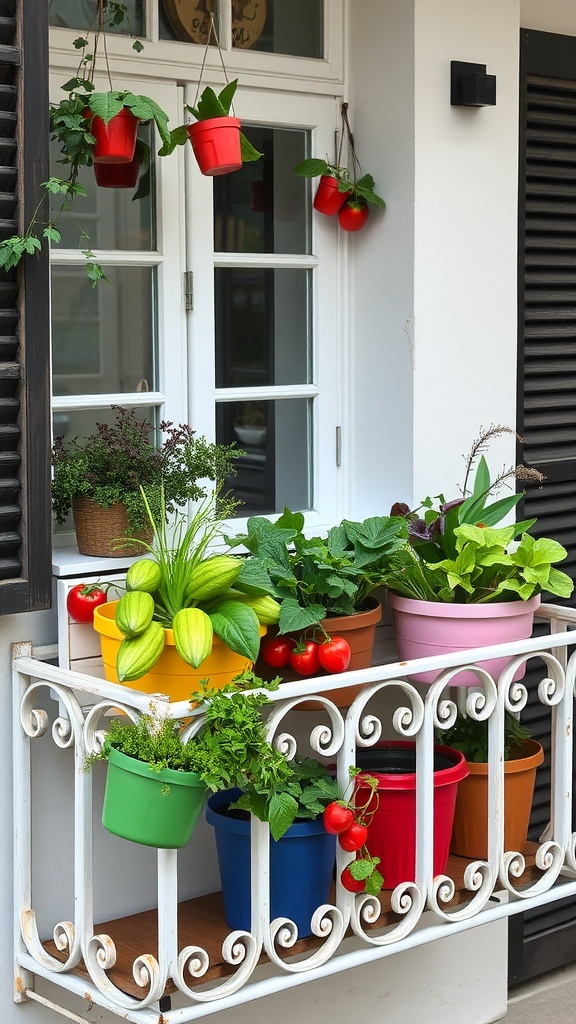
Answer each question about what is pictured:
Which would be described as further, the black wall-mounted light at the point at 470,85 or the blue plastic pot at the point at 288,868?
the black wall-mounted light at the point at 470,85

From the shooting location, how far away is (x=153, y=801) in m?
2.25

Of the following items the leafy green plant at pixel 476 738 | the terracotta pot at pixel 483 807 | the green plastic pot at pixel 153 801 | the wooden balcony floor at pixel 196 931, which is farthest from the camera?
the leafy green plant at pixel 476 738

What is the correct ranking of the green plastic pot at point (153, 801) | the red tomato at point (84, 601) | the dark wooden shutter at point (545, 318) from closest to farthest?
the green plastic pot at point (153, 801), the red tomato at point (84, 601), the dark wooden shutter at point (545, 318)

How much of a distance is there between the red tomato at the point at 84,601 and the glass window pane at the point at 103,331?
540 mm

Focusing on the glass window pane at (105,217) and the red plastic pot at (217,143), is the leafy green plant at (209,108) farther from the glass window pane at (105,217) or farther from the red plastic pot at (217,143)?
the glass window pane at (105,217)

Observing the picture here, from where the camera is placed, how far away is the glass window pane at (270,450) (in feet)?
10.7

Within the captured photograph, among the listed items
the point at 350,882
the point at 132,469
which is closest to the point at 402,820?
the point at 350,882

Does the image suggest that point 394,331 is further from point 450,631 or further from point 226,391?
point 450,631

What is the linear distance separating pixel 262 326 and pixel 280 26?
0.73 metres

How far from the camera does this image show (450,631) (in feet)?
9.57

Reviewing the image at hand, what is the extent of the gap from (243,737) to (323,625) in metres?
0.51

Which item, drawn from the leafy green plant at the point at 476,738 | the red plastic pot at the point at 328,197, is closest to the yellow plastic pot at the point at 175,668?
the leafy green plant at the point at 476,738

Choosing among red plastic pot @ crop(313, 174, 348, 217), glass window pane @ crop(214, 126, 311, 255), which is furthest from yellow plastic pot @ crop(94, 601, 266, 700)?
red plastic pot @ crop(313, 174, 348, 217)

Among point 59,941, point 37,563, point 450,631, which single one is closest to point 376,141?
point 450,631
